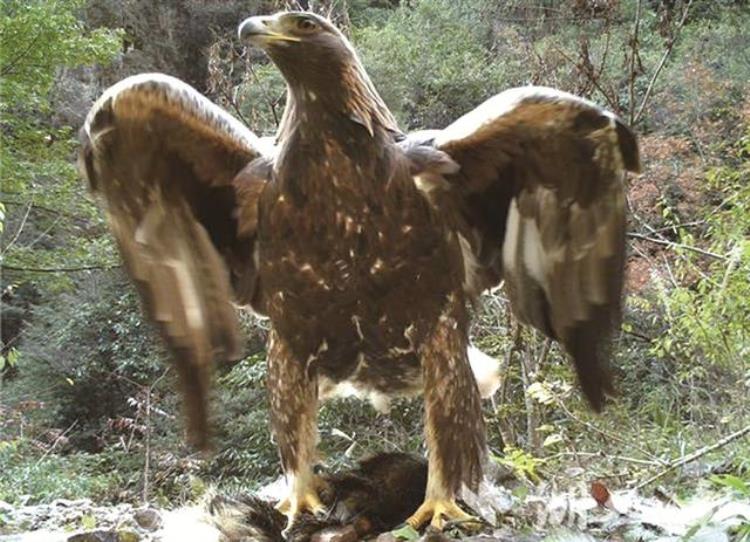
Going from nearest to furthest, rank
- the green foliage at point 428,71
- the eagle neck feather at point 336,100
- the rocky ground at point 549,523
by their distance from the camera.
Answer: the rocky ground at point 549,523, the eagle neck feather at point 336,100, the green foliage at point 428,71

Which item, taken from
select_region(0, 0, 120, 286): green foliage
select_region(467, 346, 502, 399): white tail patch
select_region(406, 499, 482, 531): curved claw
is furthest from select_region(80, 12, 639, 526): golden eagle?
select_region(0, 0, 120, 286): green foliage

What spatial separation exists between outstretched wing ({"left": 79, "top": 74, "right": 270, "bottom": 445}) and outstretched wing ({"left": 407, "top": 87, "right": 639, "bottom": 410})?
653 mm

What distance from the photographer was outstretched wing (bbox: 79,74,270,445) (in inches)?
100

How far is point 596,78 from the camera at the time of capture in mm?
5316

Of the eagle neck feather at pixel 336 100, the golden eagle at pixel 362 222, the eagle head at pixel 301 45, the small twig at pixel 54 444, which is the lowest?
the small twig at pixel 54 444

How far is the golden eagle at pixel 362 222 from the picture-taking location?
2482 millimetres

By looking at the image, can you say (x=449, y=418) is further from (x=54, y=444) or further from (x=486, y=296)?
(x=54, y=444)

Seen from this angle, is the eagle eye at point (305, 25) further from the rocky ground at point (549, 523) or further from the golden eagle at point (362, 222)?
the rocky ground at point (549, 523)

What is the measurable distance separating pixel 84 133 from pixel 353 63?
2.71 ft

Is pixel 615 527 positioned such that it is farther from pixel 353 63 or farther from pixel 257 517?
pixel 353 63

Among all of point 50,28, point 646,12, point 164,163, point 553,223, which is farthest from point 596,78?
point 646,12

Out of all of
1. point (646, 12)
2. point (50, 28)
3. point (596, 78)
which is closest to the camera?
point (596, 78)

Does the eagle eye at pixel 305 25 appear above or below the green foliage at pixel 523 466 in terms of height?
above

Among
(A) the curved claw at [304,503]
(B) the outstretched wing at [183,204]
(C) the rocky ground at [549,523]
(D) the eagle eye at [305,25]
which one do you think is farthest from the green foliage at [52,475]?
(D) the eagle eye at [305,25]
